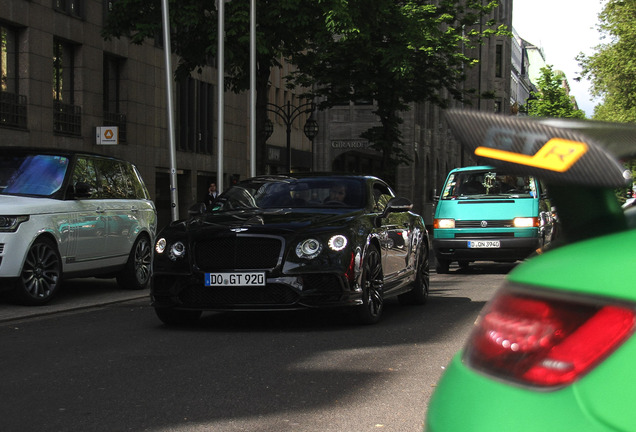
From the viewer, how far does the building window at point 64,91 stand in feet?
90.3

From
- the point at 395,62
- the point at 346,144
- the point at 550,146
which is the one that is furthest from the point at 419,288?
the point at 346,144

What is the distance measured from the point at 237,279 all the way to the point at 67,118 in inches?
800

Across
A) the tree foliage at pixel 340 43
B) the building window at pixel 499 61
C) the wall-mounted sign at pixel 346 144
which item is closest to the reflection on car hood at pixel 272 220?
the tree foliage at pixel 340 43

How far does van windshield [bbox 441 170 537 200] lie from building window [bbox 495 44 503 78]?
7281 centimetres

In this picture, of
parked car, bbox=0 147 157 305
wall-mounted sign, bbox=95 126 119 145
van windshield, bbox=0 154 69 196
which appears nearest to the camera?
parked car, bbox=0 147 157 305

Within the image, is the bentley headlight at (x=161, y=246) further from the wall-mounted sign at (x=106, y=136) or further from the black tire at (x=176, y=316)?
the wall-mounted sign at (x=106, y=136)

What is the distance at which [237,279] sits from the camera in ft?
29.0

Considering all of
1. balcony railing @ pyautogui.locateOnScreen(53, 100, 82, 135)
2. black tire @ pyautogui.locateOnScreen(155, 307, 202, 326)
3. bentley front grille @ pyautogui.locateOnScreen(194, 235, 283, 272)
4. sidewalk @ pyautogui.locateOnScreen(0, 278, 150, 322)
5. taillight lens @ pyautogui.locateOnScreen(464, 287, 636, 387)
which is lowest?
sidewalk @ pyautogui.locateOnScreen(0, 278, 150, 322)

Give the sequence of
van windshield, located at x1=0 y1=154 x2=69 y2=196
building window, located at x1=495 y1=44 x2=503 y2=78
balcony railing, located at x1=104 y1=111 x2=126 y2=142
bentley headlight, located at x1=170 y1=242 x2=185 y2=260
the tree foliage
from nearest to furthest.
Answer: bentley headlight, located at x1=170 y1=242 x2=185 y2=260 < van windshield, located at x1=0 y1=154 x2=69 y2=196 < the tree foliage < balcony railing, located at x1=104 y1=111 x2=126 y2=142 < building window, located at x1=495 y1=44 x2=503 y2=78

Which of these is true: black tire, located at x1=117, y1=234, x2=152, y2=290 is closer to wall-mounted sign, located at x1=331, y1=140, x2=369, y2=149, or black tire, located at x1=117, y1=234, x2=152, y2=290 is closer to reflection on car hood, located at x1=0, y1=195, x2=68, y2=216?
reflection on car hood, located at x1=0, y1=195, x2=68, y2=216

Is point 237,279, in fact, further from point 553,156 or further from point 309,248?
point 553,156

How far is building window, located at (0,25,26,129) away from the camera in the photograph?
82.2 ft

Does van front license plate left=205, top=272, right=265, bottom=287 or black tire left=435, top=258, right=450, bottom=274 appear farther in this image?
black tire left=435, top=258, right=450, bottom=274

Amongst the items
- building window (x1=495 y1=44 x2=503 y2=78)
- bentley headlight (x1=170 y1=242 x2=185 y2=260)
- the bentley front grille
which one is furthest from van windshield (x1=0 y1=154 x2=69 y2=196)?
building window (x1=495 y1=44 x2=503 y2=78)
